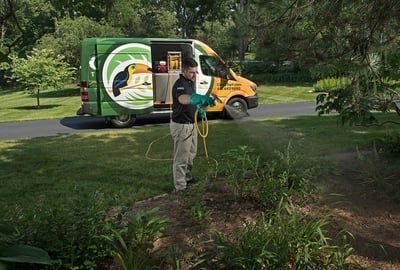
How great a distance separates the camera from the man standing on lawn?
4879mm

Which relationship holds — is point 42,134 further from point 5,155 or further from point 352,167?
point 352,167

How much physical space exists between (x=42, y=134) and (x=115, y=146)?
358 centimetres

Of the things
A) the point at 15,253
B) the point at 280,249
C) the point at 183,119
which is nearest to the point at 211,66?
the point at 183,119

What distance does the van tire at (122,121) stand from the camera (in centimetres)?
1237

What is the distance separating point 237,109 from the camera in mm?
13359

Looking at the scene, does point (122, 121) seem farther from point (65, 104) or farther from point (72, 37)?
point (72, 37)

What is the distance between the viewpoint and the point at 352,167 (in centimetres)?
536

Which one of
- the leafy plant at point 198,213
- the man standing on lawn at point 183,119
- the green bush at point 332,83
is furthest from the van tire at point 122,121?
the leafy plant at point 198,213

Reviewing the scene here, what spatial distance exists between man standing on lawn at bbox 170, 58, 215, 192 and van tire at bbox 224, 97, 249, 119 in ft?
26.5

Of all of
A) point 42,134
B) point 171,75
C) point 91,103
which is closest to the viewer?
point 42,134

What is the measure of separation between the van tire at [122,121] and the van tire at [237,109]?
316 centimetres

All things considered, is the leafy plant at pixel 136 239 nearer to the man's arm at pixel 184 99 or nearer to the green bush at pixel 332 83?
the man's arm at pixel 184 99

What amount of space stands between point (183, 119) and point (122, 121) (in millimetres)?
7851

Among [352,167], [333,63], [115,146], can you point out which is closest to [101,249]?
[333,63]
